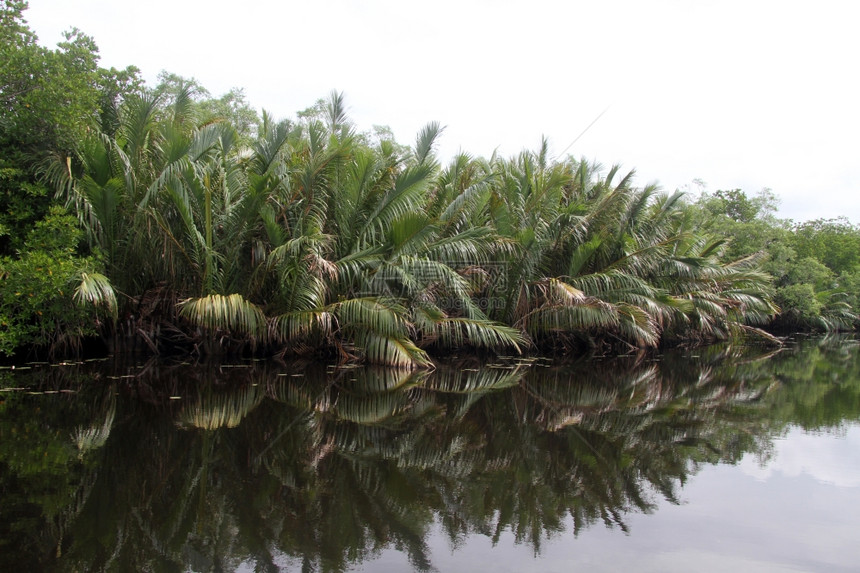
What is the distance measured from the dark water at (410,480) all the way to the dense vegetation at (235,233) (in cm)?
200

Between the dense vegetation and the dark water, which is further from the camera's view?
the dense vegetation

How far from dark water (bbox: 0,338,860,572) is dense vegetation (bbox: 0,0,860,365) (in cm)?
200

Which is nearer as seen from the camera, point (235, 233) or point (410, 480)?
point (410, 480)

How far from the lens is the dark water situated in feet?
10.9

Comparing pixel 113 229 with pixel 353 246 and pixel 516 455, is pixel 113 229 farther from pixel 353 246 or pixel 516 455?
pixel 516 455

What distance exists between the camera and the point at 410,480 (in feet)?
14.5

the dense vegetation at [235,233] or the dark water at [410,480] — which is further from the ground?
the dense vegetation at [235,233]

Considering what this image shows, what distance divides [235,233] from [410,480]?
23.6 ft

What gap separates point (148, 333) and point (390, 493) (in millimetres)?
8807

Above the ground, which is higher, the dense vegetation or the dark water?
the dense vegetation

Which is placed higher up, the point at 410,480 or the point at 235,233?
the point at 235,233

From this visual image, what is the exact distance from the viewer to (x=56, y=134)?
10039 millimetres

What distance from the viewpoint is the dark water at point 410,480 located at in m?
3.32

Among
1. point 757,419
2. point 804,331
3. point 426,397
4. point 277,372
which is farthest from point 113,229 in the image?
point 804,331
